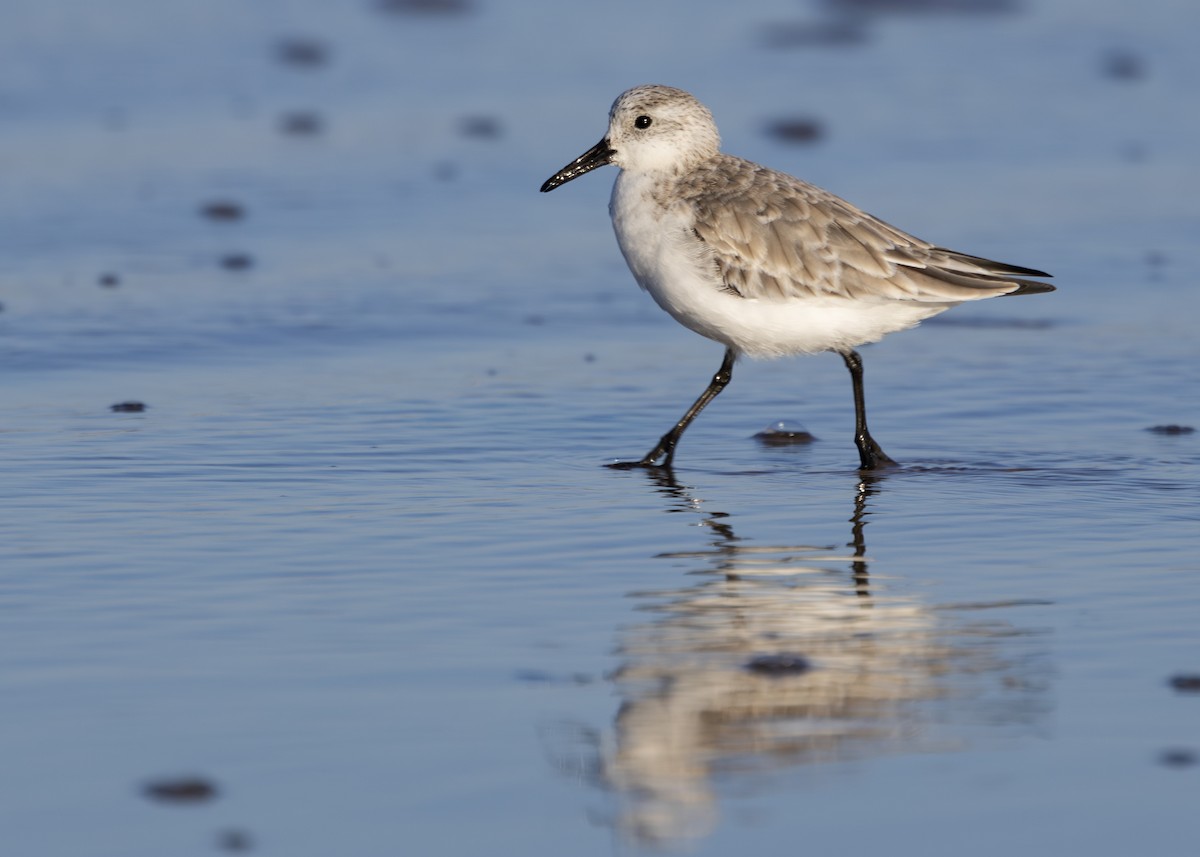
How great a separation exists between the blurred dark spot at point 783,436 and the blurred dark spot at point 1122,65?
25.5ft

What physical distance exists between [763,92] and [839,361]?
5.04m

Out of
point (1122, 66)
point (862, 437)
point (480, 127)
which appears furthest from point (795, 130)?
point (862, 437)

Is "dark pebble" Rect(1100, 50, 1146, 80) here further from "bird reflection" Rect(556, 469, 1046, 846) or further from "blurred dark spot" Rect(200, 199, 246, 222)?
"bird reflection" Rect(556, 469, 1046, 846)

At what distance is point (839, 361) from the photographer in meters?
9.07

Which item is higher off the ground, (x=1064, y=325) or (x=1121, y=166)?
(x=1121, y=166)

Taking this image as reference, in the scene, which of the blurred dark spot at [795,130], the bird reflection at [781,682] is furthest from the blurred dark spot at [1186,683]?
the blurred dark spot at [795,130]

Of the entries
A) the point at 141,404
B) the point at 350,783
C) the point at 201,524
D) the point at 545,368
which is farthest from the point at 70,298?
the point at 350,783

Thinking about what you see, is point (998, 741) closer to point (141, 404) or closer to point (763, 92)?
point (141, 404)

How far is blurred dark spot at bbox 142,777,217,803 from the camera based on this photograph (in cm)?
401

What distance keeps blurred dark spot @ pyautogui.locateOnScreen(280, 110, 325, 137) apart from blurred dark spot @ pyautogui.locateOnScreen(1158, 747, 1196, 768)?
9.22 metres

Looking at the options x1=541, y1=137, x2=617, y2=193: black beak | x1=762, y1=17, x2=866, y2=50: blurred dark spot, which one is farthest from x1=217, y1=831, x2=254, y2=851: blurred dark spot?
x1=762, y1=17, x2=866, y2=50: blurred dark spot

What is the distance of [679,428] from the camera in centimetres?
736

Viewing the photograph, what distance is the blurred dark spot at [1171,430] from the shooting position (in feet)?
24.6

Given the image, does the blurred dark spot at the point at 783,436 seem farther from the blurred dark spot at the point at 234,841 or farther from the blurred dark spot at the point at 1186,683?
the blurred dark spot at the point at 234,841
